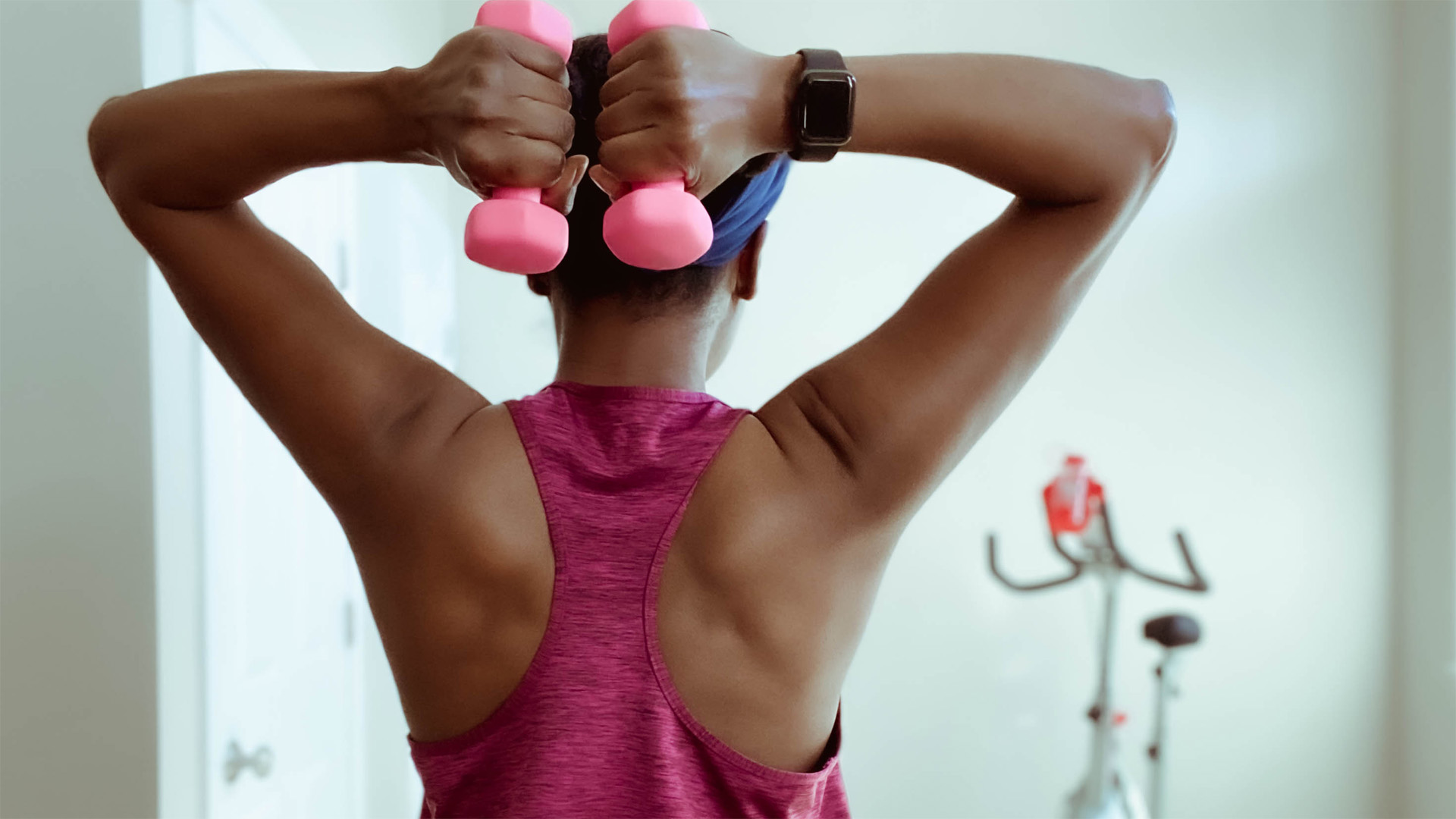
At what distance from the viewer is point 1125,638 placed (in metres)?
2.67

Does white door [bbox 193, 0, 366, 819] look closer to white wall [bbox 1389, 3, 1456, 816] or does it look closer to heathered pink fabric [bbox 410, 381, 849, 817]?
heathered pink fabric [bbox 410, 381, 849, 817]

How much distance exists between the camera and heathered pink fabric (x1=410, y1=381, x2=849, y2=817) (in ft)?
1.79

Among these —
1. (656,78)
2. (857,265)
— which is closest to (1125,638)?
(857,265)

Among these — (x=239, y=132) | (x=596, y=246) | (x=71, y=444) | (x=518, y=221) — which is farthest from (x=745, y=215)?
(x=71, y=444)

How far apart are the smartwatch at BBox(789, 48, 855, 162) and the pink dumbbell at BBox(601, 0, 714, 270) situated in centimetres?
6

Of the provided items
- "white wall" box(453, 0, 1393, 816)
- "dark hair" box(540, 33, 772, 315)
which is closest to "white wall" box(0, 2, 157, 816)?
"dark hair" box(540, 33, 772, 315)

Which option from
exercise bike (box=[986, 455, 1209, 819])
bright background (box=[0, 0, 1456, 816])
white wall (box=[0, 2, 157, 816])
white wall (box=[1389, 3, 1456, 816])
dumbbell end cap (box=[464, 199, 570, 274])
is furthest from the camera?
bright background (box=[0, 0, 1456, 816])

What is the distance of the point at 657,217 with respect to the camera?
48 cm

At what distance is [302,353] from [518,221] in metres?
0.19

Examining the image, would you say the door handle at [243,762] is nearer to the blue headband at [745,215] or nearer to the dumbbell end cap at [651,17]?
the blue headband at [745,215]

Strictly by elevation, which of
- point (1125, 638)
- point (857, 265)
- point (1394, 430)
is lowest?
point (1125, 638)

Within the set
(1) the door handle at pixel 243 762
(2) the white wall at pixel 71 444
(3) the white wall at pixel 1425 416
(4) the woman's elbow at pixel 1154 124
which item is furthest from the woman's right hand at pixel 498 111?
(3) the white wall at pixel 1425 416

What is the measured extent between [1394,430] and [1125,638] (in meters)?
0.93

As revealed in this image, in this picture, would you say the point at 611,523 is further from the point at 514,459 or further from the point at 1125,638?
the point at 1125,638
